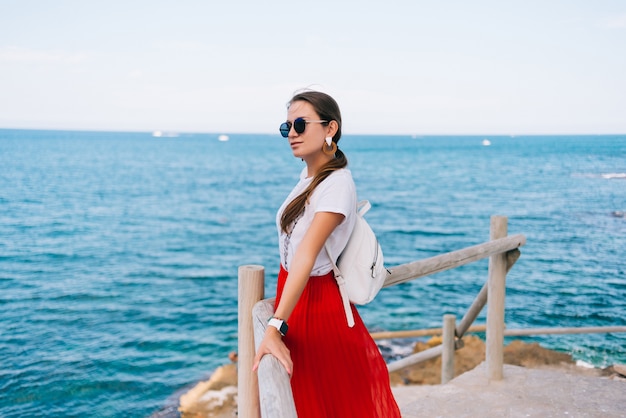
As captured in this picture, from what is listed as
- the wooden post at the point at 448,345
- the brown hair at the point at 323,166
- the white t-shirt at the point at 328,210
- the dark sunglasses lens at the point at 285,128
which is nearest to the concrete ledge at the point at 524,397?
the wooden post at the point at 448,345

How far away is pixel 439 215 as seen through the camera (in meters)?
43.3

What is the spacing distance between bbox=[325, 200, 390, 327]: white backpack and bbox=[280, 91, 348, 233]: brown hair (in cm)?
24

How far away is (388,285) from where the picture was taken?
10.7 feet

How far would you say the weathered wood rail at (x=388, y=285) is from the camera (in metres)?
1.67

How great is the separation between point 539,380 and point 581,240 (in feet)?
96.2

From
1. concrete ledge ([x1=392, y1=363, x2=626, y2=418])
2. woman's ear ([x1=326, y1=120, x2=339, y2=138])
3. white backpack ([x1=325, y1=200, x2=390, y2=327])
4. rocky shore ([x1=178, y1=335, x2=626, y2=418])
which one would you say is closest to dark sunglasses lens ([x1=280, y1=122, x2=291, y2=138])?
woman's ear ([x1=326, y1=120, x2=339, y2=138])

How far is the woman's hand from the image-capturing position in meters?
1.83

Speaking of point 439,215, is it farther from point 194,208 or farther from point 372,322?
point 372,322

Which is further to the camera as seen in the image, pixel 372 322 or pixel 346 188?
pixel 372 322

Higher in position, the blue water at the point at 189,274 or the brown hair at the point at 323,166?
the brown hair at the point at 323,166

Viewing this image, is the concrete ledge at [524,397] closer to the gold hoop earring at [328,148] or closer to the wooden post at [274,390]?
the gold hoop earring at [328,148]

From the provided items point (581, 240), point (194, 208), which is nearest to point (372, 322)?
point (581, 240)

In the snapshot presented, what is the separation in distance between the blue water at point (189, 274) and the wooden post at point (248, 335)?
1258cm

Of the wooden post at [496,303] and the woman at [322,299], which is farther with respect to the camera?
the wooden post at [496,303]
